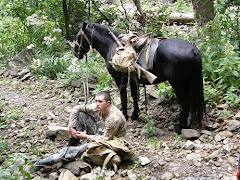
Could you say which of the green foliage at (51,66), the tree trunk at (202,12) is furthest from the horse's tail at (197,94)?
the green foliage at (51,66)

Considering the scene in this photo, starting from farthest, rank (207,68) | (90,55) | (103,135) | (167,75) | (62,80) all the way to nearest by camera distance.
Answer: (90,55), (62,80), (207,68), (167,75), (103,135)

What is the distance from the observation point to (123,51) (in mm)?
6035

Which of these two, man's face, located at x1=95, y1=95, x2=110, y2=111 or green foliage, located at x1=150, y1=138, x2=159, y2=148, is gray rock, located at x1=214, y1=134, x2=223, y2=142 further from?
man's face, located at x1=95, y1=95, x2=110, y2=111

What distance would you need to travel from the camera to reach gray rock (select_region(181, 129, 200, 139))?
5758 mm

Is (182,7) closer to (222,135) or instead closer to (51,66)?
(51,66)

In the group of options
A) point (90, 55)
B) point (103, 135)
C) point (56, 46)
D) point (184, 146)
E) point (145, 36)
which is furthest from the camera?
point (56, 46)

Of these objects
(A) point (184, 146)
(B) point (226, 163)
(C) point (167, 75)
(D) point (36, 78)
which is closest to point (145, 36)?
(C) point (167, 75)

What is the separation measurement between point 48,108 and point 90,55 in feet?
7.79

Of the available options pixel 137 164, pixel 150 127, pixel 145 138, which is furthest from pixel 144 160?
pixel 150 127

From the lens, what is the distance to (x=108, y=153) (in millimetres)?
4812

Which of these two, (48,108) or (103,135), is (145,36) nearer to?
(103,135)

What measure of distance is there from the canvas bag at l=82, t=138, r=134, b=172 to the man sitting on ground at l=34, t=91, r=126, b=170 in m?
0.14

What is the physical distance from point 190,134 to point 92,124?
1.70m

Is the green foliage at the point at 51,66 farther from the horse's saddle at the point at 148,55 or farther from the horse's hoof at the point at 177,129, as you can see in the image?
the horse's hoof at the point at 177,129
